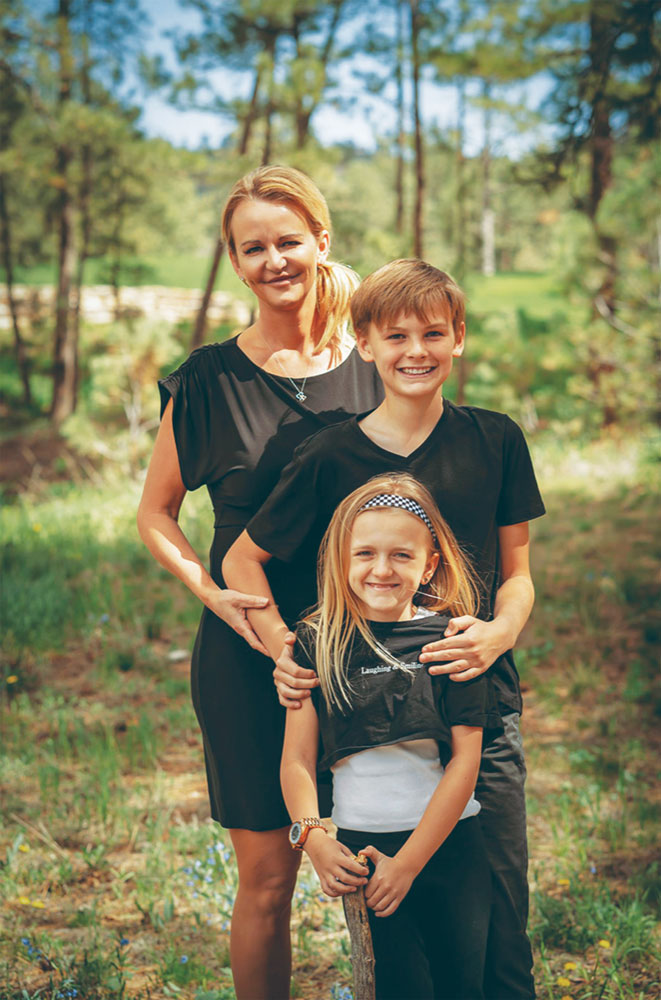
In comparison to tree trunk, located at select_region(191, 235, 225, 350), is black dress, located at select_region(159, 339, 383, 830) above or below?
below

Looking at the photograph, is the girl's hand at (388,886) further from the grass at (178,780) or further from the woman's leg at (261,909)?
the grass at (178,780)

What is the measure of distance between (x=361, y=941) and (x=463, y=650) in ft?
1.84

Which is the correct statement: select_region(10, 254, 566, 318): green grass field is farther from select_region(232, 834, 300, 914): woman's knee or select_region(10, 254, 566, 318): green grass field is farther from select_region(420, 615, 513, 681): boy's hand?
select_region(420, 615, 513, 681): boy's hand

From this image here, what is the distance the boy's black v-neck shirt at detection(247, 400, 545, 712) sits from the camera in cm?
186

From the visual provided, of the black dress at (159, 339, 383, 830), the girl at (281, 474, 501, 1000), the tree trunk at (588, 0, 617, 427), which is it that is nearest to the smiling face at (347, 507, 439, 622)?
the girl at (281, 474, 501, 1000)

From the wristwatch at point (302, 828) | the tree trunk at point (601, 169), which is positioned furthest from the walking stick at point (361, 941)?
the tree trunk at point (601, 169)

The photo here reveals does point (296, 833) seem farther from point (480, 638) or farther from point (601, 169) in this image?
point (601, 169)

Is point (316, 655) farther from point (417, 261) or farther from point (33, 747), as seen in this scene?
point (33, 747)

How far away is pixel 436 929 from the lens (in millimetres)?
1753

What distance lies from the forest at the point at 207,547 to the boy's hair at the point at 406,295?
200cm

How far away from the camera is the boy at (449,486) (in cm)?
181

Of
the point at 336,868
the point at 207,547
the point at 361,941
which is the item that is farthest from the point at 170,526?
the point at 207,547

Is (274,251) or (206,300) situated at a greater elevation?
(206,300)

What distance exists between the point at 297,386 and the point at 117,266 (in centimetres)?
1663
